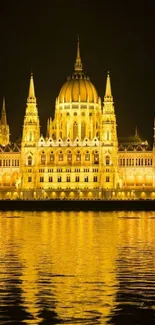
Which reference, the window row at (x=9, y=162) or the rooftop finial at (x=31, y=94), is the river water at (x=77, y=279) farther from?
the window row at (x=9, y=162)

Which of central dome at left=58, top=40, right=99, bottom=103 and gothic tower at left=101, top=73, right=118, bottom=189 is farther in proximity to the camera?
central dome at left=58, top=40, right=99, bottom=103

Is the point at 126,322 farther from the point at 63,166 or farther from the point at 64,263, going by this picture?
the point at 63,166

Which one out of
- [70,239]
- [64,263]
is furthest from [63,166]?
[64,263]

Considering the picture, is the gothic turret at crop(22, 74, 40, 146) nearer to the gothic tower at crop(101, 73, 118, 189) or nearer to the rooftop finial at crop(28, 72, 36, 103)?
the rooftop finial at crop(28, 72, 36, 103)

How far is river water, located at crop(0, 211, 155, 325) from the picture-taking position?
2973 cm

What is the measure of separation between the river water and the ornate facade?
74436 mm

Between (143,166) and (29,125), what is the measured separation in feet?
66.2

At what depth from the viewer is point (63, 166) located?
140 m

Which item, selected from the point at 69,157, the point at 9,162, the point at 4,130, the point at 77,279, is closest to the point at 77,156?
the point at 69,157

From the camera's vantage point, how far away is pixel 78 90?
489 ft

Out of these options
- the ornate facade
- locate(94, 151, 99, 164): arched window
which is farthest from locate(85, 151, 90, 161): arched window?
locate(94, 151, 99, 164): arched window

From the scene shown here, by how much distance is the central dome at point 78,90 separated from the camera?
148875 millimetres

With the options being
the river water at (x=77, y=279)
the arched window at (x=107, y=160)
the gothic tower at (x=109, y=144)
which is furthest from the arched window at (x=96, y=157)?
the river water at (x=77, y=279)

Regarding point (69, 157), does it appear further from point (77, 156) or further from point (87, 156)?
point (87, 156)
